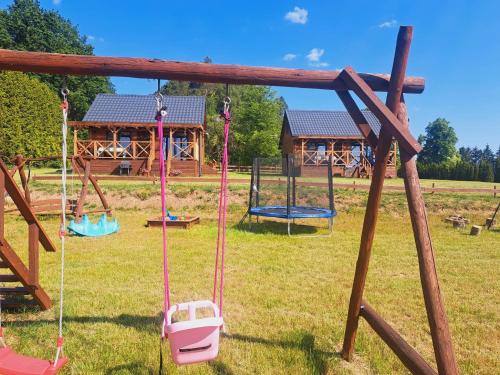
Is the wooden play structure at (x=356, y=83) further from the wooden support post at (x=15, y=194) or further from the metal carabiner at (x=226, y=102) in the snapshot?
the wooden support post at (x=15, y=194)

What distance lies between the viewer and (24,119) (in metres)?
25.3

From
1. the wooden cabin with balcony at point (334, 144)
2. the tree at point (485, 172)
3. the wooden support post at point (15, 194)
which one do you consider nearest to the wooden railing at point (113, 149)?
the wooden cabin with balcony at point (334, 144)

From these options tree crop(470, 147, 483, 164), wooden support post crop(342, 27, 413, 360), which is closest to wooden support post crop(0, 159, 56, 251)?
wooden support post crop(342, 27, 413, 360)

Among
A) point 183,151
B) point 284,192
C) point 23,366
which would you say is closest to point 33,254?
point 23,366

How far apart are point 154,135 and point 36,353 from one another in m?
20.8

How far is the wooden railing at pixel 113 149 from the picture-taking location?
73.0 ft

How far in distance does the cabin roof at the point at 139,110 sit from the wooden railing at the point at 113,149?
1.54 m

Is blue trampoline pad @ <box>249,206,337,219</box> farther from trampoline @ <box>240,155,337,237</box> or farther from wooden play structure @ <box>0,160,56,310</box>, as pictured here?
wooden play structure @ <box>0,160,56,310</box>

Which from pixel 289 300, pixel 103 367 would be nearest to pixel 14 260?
pixel 103 367

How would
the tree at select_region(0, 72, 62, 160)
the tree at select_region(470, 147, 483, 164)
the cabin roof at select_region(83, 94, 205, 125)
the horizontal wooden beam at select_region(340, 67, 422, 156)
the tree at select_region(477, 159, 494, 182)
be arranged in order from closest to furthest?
the horizontal wooden beam at select_region(340, 67, 422, 156)
the cabin roof at select_region(83, 94, 205, 125)
the tree at select_region(0, 72, 62, 160)
the tree at select_region(477, 159, 494, 182)
the tree at select_region(470, 147, 483, 164)

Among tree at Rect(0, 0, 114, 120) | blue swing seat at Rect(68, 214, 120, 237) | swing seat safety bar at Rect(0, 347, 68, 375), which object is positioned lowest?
blue swing seat at Rect(68, 214, 120, 237)

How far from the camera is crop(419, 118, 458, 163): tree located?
2108 inches

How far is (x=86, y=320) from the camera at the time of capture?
3734mm

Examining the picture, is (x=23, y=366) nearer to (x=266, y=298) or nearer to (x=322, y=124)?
(x=266, y=298)
